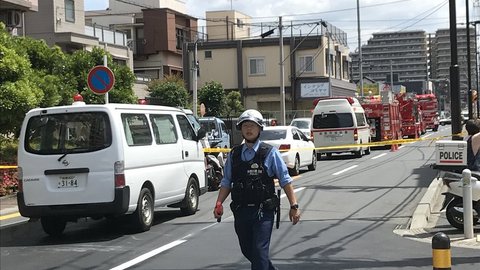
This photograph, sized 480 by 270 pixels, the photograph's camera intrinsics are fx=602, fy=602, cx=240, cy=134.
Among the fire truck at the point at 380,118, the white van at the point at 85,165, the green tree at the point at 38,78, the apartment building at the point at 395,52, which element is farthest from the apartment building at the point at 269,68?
the white van at the point at 85,165

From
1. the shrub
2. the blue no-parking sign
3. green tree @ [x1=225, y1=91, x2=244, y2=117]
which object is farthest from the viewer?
green tree @ [x1=225, y1=91, x2=244, y2=117]

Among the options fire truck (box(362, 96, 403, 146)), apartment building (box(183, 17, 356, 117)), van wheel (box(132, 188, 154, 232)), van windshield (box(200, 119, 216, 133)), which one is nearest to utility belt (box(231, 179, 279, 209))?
van wheel (box(132, 188, 154, 232))

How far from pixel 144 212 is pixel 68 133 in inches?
70.2

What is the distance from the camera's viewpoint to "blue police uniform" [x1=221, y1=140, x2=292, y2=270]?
536cm

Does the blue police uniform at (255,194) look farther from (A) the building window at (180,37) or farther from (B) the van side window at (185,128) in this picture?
(A) the building window at (180,37)

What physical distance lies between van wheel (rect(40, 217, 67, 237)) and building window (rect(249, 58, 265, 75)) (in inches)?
1811

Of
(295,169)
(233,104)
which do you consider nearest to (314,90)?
(233,104)

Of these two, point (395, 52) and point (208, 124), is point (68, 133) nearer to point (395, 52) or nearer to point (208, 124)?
point (208, 124)

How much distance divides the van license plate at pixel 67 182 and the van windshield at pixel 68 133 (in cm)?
40

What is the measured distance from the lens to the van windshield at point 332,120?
26406mm

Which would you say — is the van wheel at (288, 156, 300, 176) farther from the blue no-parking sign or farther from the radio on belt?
the radio on belt

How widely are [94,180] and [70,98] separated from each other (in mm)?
11465

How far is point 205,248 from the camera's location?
8.48m

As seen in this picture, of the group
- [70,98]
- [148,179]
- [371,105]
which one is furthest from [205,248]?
[371,105]
